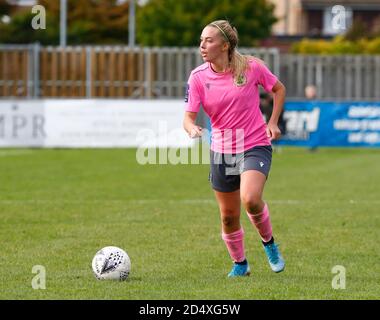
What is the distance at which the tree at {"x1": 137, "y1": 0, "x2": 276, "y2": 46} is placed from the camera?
5775cm

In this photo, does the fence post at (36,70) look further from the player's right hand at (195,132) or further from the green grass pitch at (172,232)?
the player's right hand at (195,132)

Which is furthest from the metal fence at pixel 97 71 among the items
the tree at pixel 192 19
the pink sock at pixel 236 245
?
the pink sock at pixel 236 245

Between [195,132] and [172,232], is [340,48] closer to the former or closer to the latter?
[172,232]

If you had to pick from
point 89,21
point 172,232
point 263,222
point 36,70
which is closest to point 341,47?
point 89,21

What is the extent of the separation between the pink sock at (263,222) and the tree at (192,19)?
47.8 meters

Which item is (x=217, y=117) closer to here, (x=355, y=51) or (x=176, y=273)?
(x=176, y=273)

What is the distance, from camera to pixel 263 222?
9664mm

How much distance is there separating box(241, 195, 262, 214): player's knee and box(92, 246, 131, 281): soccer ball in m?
1.10

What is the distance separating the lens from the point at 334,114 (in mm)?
31422

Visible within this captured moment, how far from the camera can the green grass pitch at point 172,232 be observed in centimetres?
898

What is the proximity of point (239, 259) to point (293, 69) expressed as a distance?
2962 cm

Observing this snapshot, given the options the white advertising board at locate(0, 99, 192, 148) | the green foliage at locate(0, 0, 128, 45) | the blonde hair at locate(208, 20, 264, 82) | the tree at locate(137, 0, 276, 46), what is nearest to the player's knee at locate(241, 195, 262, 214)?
the blonde hair at locate(208, 20, 264, 82)

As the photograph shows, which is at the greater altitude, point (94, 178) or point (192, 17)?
point (192, 17)

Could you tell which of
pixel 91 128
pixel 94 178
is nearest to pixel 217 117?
pixel 94 178
